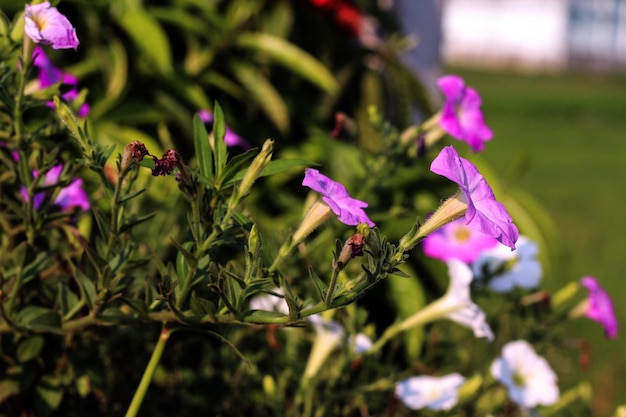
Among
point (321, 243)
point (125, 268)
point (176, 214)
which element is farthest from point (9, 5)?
point (125, 268)

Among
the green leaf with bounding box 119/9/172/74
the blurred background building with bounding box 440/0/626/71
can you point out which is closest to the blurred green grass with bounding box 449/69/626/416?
the green leaf with bounding box 119/9/172/74

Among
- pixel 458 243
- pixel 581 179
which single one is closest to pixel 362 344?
pixel 458 243

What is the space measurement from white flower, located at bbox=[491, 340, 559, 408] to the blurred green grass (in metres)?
0.29

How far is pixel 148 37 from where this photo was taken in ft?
5.27

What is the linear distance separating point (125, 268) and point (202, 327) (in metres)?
0.10

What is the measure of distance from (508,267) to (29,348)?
1.99 feet

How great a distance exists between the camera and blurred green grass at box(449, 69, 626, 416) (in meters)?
2.74

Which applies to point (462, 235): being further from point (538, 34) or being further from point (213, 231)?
point (538, 34)

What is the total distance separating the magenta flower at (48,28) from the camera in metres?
0.71

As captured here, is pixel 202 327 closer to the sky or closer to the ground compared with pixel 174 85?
closer to the sky

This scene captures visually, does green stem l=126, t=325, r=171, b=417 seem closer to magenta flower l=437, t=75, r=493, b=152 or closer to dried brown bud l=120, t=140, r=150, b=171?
dried brown bud l=120, t=140, r=150, b=171

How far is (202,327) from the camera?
2.45 ft

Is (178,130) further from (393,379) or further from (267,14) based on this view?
(393,379)

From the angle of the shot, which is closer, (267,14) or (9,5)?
(9,5)
